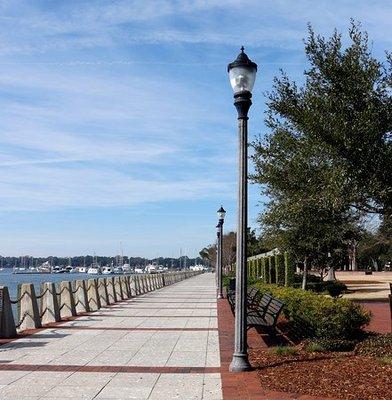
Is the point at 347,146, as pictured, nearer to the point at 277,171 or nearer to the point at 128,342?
the point at 277,171

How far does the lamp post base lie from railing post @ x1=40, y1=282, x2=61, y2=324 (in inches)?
315

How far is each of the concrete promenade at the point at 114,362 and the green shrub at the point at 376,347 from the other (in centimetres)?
231

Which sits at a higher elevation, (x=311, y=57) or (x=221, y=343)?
(x=311, y=57)

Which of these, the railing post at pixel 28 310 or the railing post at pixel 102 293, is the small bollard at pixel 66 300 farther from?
the railing post at pixel 102 293

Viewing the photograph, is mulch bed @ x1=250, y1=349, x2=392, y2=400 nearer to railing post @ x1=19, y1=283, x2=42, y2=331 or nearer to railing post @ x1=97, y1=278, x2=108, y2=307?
railing post @ x1=19, y1=283, x2=42, y2=331

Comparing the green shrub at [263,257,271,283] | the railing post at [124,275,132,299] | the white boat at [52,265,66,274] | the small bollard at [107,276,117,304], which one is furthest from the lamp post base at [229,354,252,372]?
the white boat at [52,265,66,274]

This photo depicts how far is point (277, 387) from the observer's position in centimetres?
696

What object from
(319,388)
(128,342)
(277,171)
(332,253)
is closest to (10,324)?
(128,342)

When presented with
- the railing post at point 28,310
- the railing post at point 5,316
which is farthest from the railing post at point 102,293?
the railing post at point 5,316

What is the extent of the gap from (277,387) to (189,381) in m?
1.24

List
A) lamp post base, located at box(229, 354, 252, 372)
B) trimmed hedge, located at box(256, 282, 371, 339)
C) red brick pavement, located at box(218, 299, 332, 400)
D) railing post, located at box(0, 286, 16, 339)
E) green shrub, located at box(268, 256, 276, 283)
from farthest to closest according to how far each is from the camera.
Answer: green shrub, located at box(268, 256, 276, 283) < railing post, located at box(0, 286, 16, 339) < trimmed hedge, located at box(256, 282, 371, 339) < lamp post base, located at box(229, 354, 252, 372) < red brick pavement, located at box(218, 299, 332, 400)

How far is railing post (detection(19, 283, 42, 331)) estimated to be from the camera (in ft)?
43.8

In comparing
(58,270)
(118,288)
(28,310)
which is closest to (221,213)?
(118,288)

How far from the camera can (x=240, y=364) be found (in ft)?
26.5
